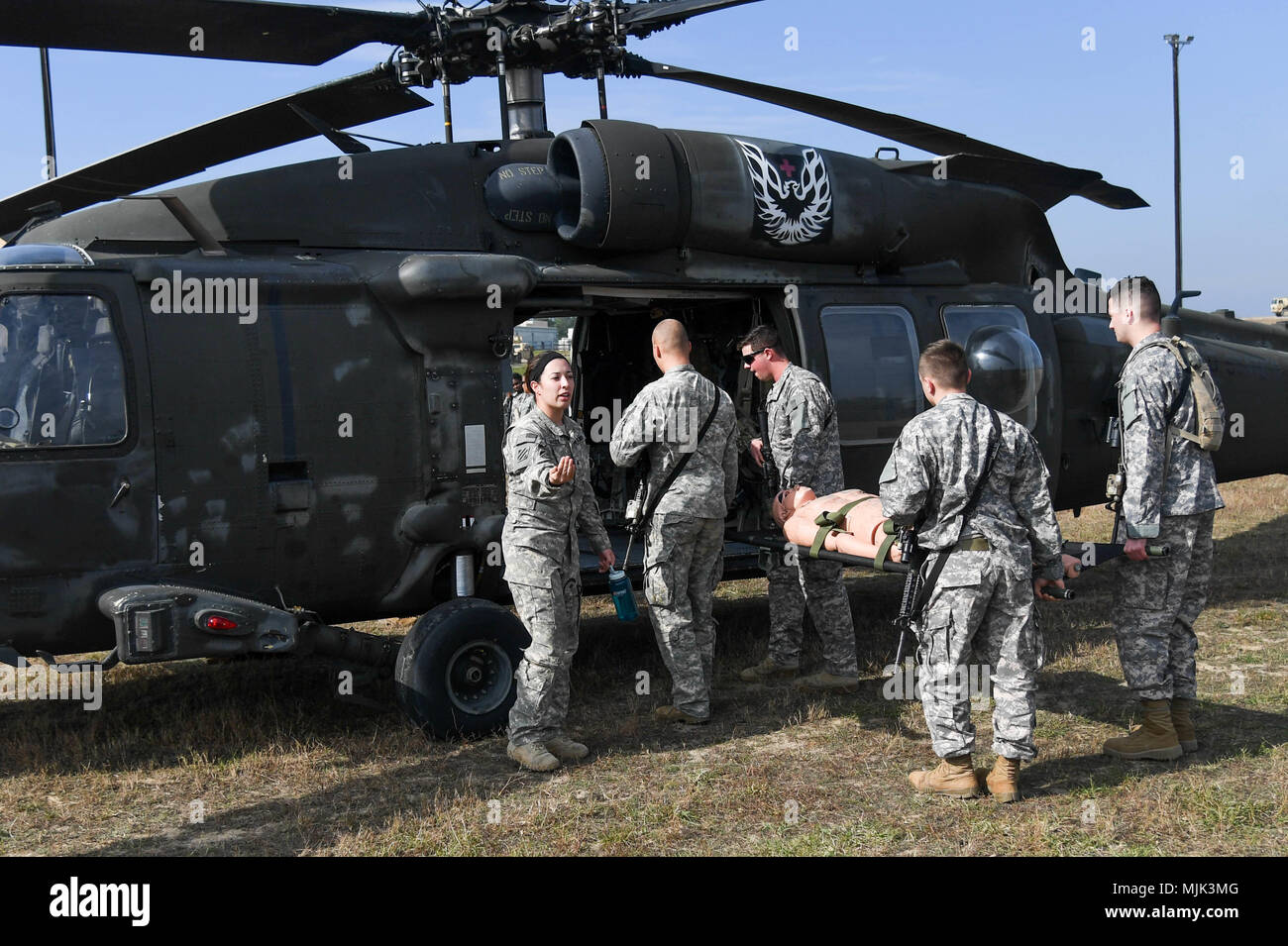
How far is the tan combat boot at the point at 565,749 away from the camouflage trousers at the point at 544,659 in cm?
4

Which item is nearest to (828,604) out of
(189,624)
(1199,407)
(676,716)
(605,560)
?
(676,716)

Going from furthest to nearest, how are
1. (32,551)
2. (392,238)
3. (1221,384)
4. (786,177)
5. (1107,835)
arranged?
(1221,384), (786,177), (392,238), (32,551), (1107,835)

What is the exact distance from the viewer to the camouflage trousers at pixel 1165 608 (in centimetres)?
539

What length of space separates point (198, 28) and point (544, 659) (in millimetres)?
3559

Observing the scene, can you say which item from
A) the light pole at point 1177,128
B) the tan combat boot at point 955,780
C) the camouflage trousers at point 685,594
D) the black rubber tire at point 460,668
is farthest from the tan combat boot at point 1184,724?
the light pole at point 1177,128

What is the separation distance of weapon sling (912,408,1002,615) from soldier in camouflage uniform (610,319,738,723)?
1389 millimetres

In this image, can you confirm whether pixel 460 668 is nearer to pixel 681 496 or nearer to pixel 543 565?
pixel 543 565

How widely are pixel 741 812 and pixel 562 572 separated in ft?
4.58

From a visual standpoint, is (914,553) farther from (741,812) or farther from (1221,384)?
(1221,384)

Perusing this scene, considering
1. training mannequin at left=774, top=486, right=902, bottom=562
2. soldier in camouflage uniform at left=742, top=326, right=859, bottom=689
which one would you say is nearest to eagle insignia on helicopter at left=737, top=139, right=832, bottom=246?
soldier in camouflage uniform at left=742, top=326, right=859, bottom=689

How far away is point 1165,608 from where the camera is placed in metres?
5.39

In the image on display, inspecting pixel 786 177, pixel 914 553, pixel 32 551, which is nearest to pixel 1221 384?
pixel 786 177

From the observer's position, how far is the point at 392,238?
683 cm
